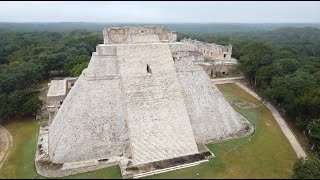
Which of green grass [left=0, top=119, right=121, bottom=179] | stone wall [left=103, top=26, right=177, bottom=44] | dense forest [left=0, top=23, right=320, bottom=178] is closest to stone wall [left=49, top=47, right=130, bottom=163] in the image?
green grass [left=0, top=119, right=121, bottom=179]

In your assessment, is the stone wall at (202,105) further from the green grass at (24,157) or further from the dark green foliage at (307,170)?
the green grass at (24,157)

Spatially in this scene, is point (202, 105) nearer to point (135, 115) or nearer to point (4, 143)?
point (135, 115)

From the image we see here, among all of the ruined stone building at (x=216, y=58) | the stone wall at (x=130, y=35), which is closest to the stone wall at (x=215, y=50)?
the ruined stone building at (x=216, y=58)

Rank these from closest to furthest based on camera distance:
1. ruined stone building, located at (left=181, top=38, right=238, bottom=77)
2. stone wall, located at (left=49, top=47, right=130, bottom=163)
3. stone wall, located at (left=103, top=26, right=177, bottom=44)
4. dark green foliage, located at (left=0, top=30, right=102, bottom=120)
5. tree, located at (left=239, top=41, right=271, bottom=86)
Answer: stone wall, located at (left=49, top=47, right=130, bottom=163)
stone wall, located at (left=103, top=26, right=177, bottom=44)
dark green foliage, located at (left=0, top=30, right=102, bottom=120)
tree, located at (left=239, top=41, right=271, bottom=86)
ruined stone building, located at (left=181, top=38, right=238, bottom=77)

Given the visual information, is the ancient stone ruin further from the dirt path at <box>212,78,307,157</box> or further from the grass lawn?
the dirt path at <box>212,78,307,157</box>

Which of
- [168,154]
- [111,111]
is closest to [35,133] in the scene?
[111,111]

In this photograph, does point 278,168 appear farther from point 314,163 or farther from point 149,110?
point 149,110
